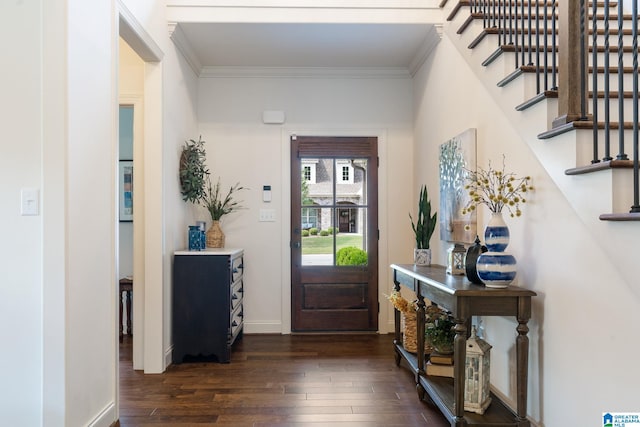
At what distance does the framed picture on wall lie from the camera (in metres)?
4.62

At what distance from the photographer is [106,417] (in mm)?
2336

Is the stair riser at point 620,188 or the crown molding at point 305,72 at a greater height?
the crown molding at point 305,72

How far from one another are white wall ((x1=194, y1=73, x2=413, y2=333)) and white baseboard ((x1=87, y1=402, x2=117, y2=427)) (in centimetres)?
205

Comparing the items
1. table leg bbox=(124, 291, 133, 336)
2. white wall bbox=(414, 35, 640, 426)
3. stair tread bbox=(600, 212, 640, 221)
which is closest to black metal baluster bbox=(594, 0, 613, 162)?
stair tread bbox=(600, 212, 640, 221)

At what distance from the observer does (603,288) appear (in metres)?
1.75

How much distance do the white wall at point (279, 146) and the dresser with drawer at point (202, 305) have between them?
0.93m

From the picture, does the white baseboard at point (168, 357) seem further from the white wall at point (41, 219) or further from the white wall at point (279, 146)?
the white wall at point (41, 219)

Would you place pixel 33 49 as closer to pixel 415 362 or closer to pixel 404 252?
pixel 415 362

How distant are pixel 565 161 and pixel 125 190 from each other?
4.15m

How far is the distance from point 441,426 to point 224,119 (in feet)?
10.9

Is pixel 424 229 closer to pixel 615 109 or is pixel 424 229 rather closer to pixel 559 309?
pixel 559 309

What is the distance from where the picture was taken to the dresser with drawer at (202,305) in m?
3.48

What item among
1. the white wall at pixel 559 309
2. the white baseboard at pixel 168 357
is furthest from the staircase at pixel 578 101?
the white baseboard at pixel 168 357

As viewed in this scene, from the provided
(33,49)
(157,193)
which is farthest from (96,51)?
(157,193)
